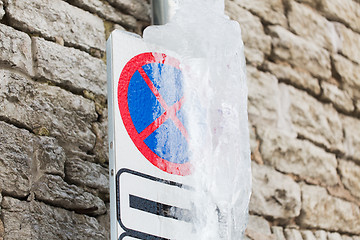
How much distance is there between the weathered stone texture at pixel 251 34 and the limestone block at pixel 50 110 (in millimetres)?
794

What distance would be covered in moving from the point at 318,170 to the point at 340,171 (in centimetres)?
16

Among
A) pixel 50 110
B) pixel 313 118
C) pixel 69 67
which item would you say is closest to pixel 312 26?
pixel 313 118

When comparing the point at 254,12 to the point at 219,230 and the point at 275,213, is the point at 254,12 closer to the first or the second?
the point at 275,213

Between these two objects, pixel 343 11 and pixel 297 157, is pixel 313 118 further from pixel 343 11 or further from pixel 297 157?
pixel 343 11

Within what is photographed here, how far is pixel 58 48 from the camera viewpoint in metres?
1.62

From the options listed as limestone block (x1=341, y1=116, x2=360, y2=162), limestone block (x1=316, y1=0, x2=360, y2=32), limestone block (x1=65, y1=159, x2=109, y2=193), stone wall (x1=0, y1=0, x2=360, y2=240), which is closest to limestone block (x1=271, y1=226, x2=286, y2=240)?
stone wall (x1=0, y1=0, x2=360, y2=240)

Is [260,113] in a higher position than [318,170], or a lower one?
higher

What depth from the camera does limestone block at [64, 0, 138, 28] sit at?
69.4 inches

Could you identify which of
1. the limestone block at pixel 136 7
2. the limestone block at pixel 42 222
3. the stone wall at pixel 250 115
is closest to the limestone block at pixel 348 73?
the stone wall at pixel 250 115

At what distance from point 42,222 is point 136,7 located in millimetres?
774

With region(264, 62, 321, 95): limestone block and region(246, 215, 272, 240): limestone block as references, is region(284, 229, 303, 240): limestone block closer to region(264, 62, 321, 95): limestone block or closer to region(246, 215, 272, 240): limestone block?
region(246, 215, 272, 240): limestone block

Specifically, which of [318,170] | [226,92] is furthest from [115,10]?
[318,170]

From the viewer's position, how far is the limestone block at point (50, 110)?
1472mm

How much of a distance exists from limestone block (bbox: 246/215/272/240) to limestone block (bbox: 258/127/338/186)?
0.23 m
